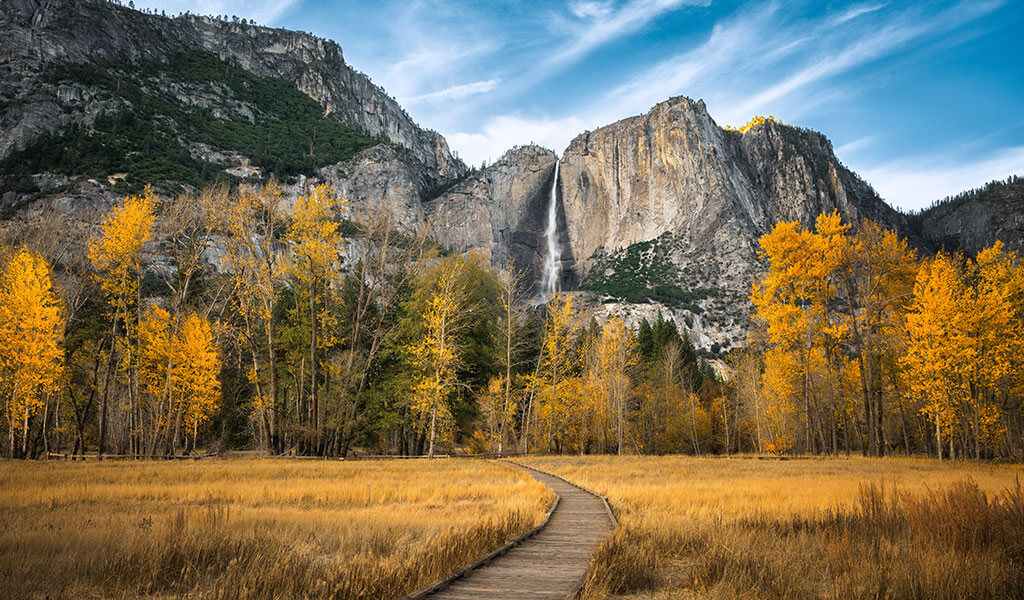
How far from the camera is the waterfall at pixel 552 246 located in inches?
6855

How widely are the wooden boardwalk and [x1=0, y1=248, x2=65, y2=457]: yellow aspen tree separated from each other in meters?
26.4

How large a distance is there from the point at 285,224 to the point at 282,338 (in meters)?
10.5

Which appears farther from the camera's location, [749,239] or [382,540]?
[749,239]

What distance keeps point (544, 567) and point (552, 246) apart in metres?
179

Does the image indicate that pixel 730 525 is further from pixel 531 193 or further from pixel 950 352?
pixel 531 193

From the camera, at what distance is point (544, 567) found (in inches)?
243

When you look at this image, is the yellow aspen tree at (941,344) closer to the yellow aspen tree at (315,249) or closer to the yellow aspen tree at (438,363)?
the yellow aspen tree at (438,363)

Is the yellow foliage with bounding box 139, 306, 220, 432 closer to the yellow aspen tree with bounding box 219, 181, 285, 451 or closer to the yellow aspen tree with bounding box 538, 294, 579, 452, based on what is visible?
the yellow aspen tree with bounding box 219, 181, 285, 451

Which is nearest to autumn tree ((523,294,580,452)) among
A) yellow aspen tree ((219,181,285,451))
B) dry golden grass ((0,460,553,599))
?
yellow aspen tree ((219,181,285,451))

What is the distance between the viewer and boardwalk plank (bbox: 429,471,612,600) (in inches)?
193

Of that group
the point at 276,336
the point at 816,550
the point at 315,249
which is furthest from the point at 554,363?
the point at 816,550

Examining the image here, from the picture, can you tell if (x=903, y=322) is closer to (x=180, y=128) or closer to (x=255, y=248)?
(x=255, y=248)

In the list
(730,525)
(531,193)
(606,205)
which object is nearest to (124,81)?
(531,193)

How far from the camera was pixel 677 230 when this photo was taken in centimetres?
15112
